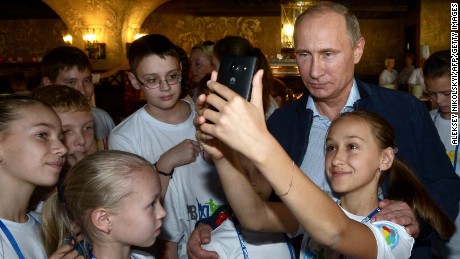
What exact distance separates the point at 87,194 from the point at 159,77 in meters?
0.92

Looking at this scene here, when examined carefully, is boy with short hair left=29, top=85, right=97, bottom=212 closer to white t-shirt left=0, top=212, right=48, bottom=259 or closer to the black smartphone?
white t-shirt left=0, top=212, right=48, bottom=259

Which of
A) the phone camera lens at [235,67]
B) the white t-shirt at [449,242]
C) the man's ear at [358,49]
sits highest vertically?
the man's ear at [358,49]

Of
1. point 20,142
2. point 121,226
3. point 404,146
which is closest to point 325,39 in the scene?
point 404,146

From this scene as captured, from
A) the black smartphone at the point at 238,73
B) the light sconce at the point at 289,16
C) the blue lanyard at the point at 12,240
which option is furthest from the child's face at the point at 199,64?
the black smartphone at the point at 238,73

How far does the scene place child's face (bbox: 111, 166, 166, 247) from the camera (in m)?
1.62

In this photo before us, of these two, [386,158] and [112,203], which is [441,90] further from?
[112,203]

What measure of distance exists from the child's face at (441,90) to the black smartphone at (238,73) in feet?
7.22

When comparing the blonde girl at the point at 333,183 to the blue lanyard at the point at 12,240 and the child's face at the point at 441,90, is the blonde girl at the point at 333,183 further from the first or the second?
the child's face at the point at 441,90

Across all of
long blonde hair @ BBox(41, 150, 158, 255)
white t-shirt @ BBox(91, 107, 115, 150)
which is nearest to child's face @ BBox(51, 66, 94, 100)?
white t-shirt @ BBox(91, 107, 115, 150)

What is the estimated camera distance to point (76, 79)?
318 cm

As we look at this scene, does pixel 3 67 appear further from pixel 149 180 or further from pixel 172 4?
pixel 149 180

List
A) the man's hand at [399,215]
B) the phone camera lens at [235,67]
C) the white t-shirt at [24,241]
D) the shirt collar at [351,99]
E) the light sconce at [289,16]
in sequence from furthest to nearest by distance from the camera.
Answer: the light sconce at [289,16], the shirt collar at [351,99], the white t-shirt at [24,241], the man's hand at [399,215], the phone camera lens at [235,67]

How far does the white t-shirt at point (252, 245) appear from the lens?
1.91m

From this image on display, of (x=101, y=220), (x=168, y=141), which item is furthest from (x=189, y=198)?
(x=101, y=220)
